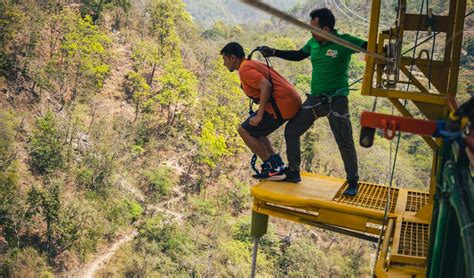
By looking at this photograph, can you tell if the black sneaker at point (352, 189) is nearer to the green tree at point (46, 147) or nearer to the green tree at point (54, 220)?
the green tree at point (54, 220)

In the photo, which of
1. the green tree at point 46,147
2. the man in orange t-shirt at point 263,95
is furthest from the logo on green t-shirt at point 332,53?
the green tree at point 46,147

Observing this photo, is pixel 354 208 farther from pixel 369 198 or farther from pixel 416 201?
pixel 416 201

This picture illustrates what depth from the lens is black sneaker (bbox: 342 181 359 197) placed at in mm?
4148

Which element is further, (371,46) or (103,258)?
(103,258)

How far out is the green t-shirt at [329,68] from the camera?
13.2ft

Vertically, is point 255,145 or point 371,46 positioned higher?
point 371,46

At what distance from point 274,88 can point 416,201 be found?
1.23m

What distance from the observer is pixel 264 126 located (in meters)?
4.38

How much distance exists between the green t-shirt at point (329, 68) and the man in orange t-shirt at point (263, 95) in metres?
0.22

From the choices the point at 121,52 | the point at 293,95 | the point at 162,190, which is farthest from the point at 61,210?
the point at 293,95

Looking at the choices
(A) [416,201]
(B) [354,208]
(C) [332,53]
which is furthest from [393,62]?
(A) [416,201]

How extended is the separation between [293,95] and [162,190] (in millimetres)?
22266

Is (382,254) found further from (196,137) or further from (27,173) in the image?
(196,137)

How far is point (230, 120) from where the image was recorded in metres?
30.2
